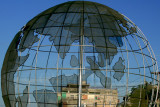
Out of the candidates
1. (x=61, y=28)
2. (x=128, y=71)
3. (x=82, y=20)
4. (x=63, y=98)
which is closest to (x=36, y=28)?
(x=61, y=28)

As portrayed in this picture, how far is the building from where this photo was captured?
41.2 ft

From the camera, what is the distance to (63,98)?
495 inches

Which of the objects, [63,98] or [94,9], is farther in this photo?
[94,9]

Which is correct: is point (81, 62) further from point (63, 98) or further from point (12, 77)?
point (12, 77)

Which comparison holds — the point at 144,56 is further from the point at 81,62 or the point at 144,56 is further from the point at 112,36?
the point at 81,62

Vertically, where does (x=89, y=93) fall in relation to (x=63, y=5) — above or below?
below

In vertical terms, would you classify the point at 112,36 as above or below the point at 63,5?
below

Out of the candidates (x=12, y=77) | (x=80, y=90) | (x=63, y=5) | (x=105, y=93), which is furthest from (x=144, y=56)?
(x=12, y=77)

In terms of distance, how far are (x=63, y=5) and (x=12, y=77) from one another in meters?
3.79

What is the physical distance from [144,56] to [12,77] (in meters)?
5.70

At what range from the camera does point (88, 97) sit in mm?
12742

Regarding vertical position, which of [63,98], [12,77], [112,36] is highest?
[112,36]

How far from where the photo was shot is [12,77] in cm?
1345

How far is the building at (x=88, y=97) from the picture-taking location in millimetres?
12568
